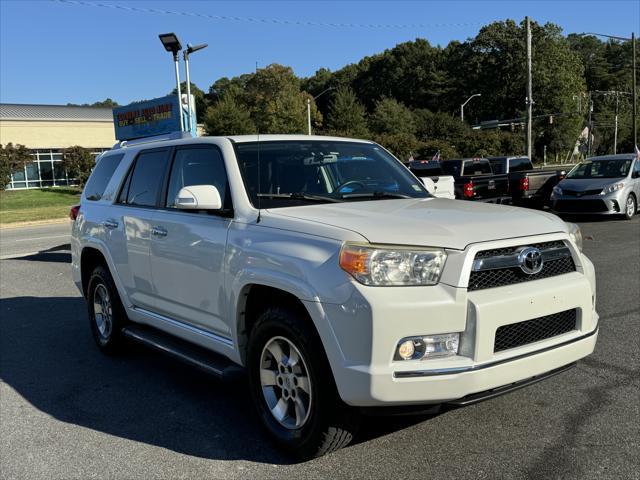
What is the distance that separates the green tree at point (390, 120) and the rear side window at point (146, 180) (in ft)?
200

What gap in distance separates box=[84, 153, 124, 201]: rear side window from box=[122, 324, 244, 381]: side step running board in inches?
59.7

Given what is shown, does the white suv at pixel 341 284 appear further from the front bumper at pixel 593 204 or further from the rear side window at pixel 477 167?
the rear side window at pixel 477 167

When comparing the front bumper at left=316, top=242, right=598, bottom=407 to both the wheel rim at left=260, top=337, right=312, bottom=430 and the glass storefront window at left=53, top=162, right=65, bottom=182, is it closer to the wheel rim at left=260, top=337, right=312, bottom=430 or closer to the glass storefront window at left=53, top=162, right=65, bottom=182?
the wheel rim at left=260, top=337, right=312, bottom=430

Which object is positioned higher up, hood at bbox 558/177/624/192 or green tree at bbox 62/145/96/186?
green tree at bbox 62/145/96/186

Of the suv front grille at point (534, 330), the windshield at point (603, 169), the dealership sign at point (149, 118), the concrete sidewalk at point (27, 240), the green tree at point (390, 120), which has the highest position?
the green tree at point (390, 120)

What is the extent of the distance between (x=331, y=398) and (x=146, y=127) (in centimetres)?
2303

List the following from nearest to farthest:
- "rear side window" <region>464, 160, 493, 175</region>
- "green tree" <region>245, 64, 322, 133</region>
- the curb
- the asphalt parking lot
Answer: the asphalt parking lot, "rear side window" <region>464, 160, 493, 175</region>, the curb, "green tree" <region>245, 64, 322, 133</region>

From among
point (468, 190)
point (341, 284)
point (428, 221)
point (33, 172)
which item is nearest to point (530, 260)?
point (428, 221)

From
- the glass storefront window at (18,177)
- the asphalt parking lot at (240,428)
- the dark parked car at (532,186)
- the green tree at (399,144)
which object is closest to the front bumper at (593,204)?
the dark parked car at (532,186)

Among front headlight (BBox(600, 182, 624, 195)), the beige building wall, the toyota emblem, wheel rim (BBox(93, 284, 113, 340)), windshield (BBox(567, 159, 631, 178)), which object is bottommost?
wheel rim (BBox(93, 284, 113, 340))

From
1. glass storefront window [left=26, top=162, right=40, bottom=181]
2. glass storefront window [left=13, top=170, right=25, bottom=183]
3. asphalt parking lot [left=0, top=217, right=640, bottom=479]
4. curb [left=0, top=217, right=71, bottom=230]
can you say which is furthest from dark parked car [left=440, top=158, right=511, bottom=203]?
glass storefront window [left=26, top=162, right=40, bottom=181]

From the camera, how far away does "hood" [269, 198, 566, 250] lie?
10.4 feet

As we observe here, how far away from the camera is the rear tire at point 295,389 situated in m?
3.28

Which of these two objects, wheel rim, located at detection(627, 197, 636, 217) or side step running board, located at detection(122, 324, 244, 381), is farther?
wheel rim, located at detection(627, 197, 636, 217)
